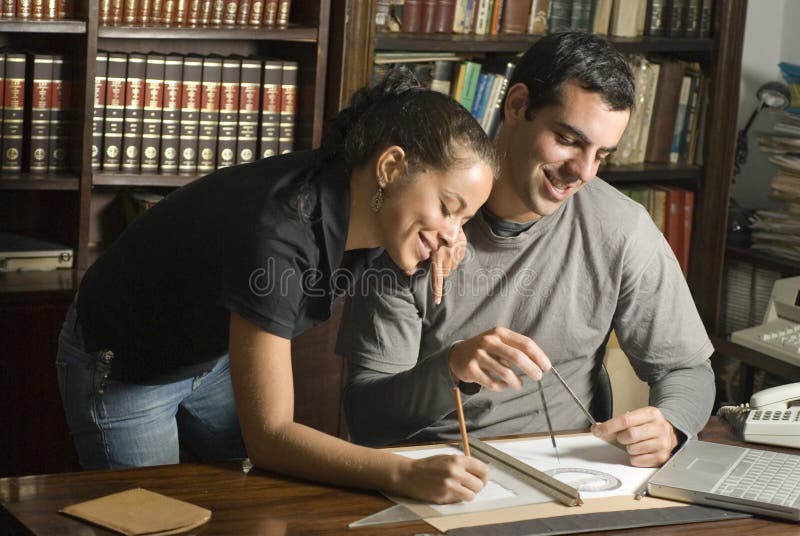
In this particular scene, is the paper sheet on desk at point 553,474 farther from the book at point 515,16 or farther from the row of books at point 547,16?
the book at point 515,16

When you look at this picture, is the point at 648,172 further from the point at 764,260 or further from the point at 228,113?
the point at 228,113

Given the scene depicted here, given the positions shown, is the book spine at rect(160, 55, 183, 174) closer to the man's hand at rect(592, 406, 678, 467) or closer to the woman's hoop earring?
the woman's hoop earring

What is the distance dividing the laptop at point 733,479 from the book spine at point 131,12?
5.95 feet

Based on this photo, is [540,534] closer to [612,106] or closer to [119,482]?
[119,482]

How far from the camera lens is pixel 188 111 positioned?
298 centimetres

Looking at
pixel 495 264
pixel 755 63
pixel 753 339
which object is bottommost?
pixel 753 339

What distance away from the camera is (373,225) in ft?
5.25

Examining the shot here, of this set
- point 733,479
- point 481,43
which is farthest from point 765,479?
point 481,43

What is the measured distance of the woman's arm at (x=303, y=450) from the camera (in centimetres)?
147

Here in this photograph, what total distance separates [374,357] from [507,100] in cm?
53

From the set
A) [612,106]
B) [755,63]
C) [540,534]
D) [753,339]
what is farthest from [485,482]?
[755,63]

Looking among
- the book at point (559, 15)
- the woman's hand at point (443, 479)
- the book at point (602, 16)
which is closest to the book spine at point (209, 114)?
the book at point (559, 15)

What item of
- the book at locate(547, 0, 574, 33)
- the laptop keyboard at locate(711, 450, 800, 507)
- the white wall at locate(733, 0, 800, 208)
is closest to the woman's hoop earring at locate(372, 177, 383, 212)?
the laptop keyboard at locate(711, 450, 800, 507)

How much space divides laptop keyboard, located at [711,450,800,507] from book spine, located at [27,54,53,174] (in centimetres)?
193
